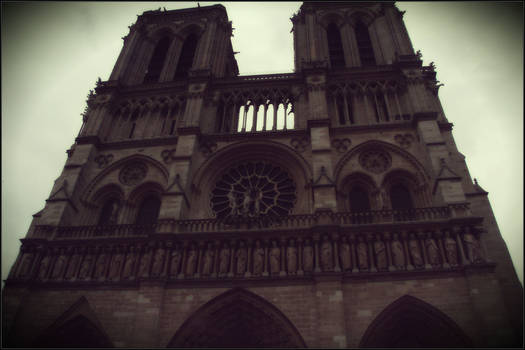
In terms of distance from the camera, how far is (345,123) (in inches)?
740

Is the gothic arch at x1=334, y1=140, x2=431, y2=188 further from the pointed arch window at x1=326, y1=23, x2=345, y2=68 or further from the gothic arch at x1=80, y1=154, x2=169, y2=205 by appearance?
the gothic arch at x1=80, y1=154, x2=169, y2=205

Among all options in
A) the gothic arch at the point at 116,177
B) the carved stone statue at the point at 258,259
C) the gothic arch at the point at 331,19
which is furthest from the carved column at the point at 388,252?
the gothic arch at the point at 331,19

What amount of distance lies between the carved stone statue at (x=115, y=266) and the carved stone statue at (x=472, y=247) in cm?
1167

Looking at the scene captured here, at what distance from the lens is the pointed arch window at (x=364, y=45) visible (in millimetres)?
22625

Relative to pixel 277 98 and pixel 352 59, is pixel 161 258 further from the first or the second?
pixel 352 59

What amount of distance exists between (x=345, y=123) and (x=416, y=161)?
3.83m

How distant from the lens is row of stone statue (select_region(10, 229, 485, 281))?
1301 centimetres

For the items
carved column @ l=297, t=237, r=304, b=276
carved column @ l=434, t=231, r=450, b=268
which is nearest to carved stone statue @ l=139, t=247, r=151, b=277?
carved column @ l=297, t=237, r=304, b=276

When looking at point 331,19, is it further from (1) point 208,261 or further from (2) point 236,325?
(2) point 236,325

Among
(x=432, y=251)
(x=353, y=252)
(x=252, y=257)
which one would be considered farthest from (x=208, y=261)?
(x=432, y=251)

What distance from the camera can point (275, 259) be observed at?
44.4ft

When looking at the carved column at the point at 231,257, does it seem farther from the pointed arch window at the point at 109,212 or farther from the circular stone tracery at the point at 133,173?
the circular stone tracery at the point at 133,173

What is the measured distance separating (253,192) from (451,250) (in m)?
8.04

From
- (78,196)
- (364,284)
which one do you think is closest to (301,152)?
(364,284)
